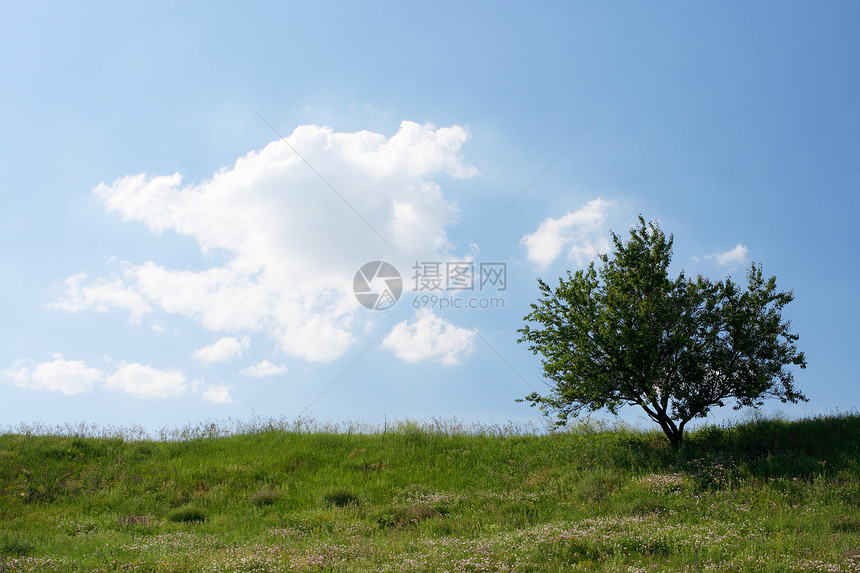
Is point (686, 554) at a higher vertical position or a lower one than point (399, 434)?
lower

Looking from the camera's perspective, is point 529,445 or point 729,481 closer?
point 729,481

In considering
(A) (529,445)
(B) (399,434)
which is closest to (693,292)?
(A) (529,445)

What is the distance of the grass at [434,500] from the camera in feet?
39.7

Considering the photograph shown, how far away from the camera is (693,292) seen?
21109 millimetres

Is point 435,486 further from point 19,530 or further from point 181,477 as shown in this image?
point 19,530

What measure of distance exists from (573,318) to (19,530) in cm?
1974

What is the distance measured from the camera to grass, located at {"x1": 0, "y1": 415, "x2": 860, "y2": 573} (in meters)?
12.1

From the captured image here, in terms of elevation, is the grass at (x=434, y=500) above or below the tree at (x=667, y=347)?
below

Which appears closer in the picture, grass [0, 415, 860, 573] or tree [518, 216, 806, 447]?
grass [0, 415, 860, 573]

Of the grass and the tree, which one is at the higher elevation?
the tree

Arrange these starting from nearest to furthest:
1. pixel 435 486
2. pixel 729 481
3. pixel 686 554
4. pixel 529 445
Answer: pixel 686 554, pixel 729 481, pixel 435 486, pixel 529 445

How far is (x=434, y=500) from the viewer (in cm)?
1789

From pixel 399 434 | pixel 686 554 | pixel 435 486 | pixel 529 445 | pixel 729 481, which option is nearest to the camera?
pixel 686 554

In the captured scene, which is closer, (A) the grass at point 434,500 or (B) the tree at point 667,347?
(A) the grass at point 434,500
